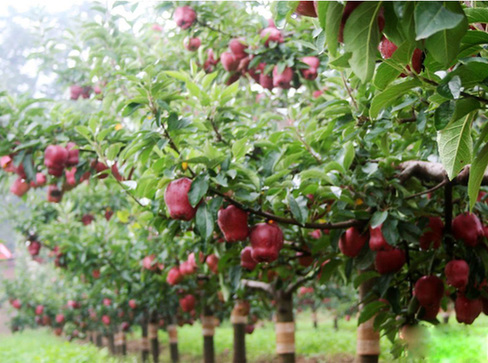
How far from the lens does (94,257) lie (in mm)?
4508

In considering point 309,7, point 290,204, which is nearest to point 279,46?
point 290,204

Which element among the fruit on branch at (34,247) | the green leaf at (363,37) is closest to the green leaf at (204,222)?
the green leaf at (363,37)

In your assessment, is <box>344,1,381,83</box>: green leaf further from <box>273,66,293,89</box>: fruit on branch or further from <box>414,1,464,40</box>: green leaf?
<box>273,66,293,89</box>: fruit on branch

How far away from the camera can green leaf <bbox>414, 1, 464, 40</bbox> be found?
511 mm

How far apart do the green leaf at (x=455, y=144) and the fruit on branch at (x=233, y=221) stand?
943mm

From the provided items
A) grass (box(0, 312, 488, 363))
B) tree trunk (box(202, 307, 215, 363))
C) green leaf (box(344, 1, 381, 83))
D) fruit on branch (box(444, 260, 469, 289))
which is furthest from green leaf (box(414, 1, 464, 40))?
tree trunk (box(202, 307, 215, 363))

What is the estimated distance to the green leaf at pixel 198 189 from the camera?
150 cm

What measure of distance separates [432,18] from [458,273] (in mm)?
1378

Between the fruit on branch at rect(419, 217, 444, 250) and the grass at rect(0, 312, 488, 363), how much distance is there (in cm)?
30

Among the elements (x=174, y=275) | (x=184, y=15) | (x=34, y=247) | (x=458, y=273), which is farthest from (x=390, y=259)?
(x=34, y=247)

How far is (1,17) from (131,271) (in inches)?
1297

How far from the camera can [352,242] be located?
6.15 ft

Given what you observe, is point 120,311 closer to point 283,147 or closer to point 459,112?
point 283,147

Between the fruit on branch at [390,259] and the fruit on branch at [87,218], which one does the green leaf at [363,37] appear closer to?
the fruit on branch at [390,259]
